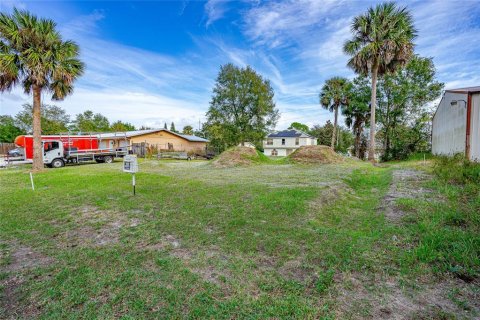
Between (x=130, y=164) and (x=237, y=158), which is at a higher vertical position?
(x=130, y=164)

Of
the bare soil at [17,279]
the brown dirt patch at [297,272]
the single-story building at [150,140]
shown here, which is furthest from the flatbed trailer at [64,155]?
the brown dirt patch at [297,272]

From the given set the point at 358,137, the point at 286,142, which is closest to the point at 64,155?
the point at 358,137

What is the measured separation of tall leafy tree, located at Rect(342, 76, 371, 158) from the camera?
2752 cm

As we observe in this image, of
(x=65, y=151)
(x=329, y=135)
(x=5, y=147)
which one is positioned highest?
(x=329, y=135)

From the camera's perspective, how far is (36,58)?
488 inches

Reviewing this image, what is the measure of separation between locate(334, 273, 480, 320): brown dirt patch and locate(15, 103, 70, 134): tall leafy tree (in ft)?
169

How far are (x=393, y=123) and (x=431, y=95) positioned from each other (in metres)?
4.29

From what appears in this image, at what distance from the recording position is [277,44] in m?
17.4

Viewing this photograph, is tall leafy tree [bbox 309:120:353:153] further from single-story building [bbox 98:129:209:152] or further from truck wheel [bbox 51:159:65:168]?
truck wheel [bbox 51:159:65:168]

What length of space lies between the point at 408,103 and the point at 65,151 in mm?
33669

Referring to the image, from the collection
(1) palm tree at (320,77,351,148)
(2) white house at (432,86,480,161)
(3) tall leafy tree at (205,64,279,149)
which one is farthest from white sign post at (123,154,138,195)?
(1) palm tree at (320,77,351,148)

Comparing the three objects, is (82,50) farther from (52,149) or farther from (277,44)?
(277,44)

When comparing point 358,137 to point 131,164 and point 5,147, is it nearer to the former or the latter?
point 131,164

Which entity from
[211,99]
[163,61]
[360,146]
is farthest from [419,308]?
[360,146]
